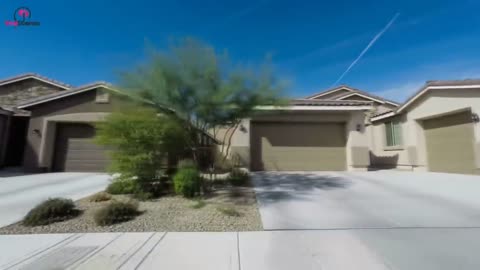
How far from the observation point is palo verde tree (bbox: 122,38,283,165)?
641cm

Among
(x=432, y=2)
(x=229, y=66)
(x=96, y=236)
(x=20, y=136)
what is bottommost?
(x=96, y=236)

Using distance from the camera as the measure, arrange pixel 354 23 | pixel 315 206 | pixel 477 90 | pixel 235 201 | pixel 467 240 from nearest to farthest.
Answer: pixel 467 240
pixel 315 206
pixel 235 201
pixel 477 90
pixel 354 23

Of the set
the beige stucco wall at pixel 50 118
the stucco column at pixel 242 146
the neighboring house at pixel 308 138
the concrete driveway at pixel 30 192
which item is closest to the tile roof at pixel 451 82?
the neighboring house at pixel 308 138

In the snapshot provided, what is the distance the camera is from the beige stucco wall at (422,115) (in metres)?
9.67

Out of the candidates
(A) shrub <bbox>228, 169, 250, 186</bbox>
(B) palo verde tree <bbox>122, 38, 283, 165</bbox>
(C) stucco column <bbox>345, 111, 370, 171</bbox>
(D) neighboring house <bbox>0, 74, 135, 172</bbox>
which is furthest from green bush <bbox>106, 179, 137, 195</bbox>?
(C) stucco column <bbox>345, 111, 370, 171</bbox>

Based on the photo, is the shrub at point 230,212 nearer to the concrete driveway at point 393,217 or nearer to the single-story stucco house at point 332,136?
the concrete driveway at point 393,217

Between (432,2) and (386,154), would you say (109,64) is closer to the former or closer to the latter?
(432,2)

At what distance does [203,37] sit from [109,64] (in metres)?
3.05

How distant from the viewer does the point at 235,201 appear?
620cm

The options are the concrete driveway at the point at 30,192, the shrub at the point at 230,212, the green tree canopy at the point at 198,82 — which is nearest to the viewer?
the shrub at the point at 230,212

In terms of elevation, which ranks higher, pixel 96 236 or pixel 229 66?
pixel 229 66

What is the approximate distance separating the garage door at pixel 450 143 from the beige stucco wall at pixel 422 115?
1.02 ft

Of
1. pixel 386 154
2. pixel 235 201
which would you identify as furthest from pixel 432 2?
pixel 235 201

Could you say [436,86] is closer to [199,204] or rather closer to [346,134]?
[346,134]
